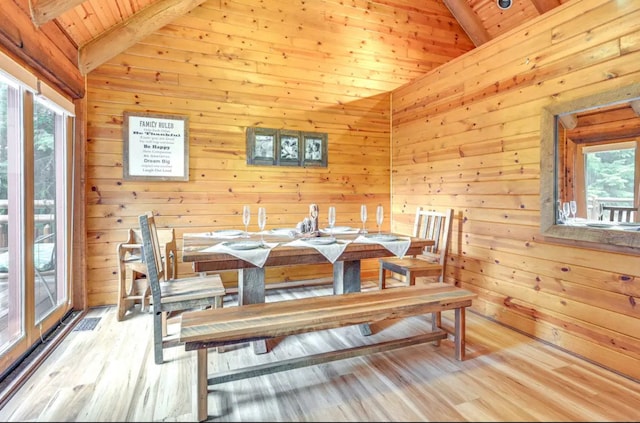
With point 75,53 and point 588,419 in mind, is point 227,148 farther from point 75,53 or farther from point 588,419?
point 588,419

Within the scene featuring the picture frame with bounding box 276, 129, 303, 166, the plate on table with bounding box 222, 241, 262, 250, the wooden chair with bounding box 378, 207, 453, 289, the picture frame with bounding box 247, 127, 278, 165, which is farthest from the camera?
the picture frame with bounding box 276, 129, 303, 166

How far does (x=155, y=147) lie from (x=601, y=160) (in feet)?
11.9

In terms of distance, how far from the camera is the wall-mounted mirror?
81.2 inches

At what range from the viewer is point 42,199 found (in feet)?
8.56

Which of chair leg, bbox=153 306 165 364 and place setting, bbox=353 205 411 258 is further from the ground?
place setting, bbox=353 205 411 258

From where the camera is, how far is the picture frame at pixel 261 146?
12.3 feet

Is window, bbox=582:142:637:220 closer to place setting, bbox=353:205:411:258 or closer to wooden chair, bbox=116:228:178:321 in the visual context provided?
place setting, bbox=353:205:411:258

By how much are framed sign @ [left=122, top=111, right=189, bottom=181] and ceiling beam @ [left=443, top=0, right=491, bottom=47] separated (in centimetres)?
365

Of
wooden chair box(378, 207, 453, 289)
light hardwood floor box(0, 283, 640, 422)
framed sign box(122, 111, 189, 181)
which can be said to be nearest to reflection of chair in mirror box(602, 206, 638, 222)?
light hardwood floor box(0, 283, 640, 422)

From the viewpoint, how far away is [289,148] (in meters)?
3.91

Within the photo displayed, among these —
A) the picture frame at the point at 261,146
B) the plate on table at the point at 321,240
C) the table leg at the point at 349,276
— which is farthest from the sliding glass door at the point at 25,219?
the table leg at the point at 349,276

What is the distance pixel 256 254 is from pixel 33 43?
1.90 m

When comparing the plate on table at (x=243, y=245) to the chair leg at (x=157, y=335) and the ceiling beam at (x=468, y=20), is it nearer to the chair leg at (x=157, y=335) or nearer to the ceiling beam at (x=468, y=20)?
the chair leg at (x=157, y=335)

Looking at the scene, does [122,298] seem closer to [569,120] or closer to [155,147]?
[155,147]
